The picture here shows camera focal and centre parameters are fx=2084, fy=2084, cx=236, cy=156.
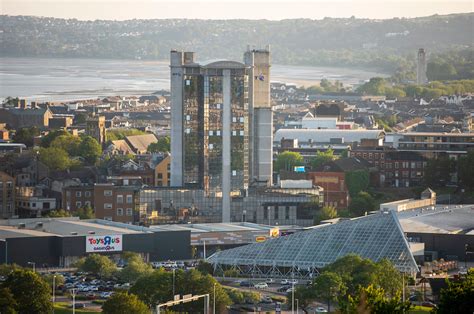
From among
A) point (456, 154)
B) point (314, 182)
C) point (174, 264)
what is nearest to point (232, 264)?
point (174, 264)

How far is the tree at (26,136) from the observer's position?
98875 millimetres

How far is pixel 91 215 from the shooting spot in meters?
70.7

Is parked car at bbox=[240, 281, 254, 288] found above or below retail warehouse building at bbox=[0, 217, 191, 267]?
below

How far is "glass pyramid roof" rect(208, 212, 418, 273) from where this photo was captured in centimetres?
5978

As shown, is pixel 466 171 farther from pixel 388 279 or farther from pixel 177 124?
pixel 388 279

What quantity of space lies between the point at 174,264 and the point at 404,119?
73.0m

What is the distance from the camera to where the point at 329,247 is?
199ft

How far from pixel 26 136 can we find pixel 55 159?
572 inches

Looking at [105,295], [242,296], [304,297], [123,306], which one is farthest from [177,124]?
[123,306]

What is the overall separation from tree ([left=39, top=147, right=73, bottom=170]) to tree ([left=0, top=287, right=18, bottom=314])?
36974 millimetres

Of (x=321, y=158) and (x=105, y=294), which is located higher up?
(x=321, y=158)

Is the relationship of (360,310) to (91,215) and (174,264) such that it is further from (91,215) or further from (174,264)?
(91,215)

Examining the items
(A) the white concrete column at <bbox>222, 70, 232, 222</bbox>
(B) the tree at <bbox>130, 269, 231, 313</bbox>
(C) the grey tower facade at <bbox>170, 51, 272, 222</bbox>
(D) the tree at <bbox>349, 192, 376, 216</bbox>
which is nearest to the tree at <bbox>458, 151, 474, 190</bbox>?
(D) the tree at <bbox>349, 192, 376, 216</bbox>

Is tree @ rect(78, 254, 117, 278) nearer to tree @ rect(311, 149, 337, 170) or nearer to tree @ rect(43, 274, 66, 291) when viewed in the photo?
tree @ rect(43, 274, 66, 291)
